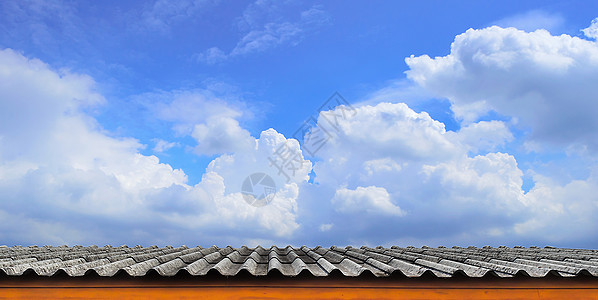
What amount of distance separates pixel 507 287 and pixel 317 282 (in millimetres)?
2046

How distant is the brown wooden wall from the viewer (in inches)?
172

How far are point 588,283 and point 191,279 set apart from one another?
4286 millimetres

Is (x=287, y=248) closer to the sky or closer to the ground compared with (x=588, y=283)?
closer to the sky

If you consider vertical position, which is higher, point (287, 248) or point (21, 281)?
point (287, 248)

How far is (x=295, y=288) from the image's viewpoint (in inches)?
175

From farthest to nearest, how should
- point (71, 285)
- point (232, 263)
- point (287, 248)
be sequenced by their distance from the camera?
point (287, 248), point (232, 263), point (71, 285)

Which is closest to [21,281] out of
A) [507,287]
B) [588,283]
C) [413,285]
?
[413,285]

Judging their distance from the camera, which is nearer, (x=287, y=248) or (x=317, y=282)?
(x=317, y=282)

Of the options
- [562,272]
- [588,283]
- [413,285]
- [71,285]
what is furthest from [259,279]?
[588,283]

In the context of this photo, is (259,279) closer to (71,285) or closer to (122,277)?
(122,277)

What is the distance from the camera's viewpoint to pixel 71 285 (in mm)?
4379

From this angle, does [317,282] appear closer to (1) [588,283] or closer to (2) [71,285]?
(2) [71,285]

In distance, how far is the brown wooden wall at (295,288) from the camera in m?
4.38

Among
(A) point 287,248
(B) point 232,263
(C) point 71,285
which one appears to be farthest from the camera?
(A) point 287,248
